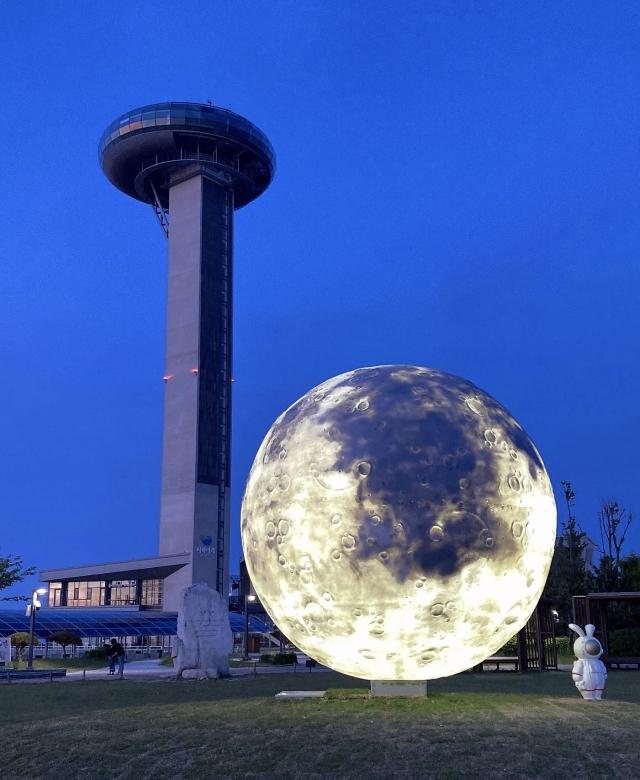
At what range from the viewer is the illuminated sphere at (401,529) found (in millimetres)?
10539

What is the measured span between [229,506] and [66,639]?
36.4 meters

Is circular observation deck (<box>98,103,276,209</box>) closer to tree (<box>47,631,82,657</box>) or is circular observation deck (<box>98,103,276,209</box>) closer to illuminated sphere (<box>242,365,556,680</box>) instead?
tree (<box>47,631,82,657</box>)

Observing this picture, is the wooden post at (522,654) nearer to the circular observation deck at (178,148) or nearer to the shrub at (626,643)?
the shrub at (626,643)

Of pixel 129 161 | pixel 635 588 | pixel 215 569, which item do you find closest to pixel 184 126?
pixel 129 161

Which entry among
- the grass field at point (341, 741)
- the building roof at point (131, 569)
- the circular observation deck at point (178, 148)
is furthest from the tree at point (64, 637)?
the circular observation deck at point (178, 148)

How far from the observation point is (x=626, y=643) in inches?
1247

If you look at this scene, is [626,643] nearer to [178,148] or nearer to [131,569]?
[131,569]

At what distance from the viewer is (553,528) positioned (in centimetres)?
1181

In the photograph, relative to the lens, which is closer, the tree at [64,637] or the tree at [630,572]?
the tree at [630,572]

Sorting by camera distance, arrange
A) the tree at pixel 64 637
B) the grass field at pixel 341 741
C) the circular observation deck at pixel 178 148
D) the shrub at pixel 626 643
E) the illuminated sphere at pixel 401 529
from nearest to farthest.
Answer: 1. the grass field at pixel 341 741
2. the illuminated sphere at pixel 401 529
3. the shrub at pixel 626 643
4. the tree at pixel 64 637
5. the circular observation deck at pixel 178 148

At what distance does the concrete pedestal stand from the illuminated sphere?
72 centimetres

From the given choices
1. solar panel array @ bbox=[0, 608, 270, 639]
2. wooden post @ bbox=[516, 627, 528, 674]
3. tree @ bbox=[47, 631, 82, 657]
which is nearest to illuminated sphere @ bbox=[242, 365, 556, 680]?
wooden post @ bbox=[516, 627, 528, 674]

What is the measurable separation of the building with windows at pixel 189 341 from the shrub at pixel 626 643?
49955mm

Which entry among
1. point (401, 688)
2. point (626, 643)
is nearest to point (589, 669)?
point (401, 688)
